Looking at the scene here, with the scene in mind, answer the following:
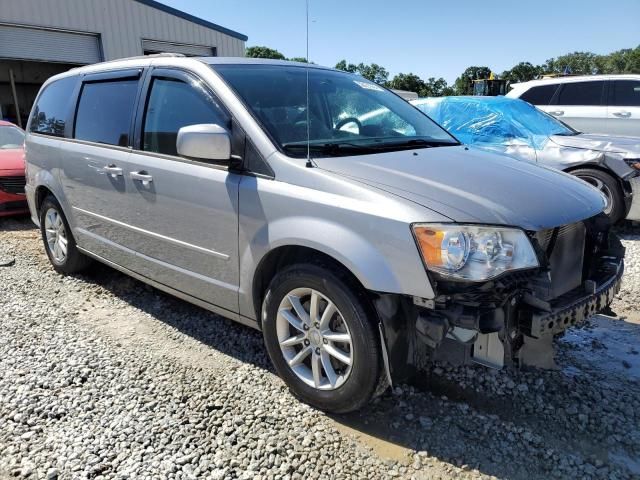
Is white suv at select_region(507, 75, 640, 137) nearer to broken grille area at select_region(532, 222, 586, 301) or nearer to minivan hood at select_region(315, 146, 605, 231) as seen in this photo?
minivan hood at select_region(315, 146, 605, 231)

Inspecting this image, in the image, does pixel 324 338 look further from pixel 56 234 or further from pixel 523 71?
pixel 523 71

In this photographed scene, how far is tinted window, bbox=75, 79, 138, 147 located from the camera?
368 cm

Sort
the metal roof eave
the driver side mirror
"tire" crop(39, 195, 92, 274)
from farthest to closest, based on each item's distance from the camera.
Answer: the metal roof eave < "tire" crop(39, 195, 92, 274) < the driver side mirror

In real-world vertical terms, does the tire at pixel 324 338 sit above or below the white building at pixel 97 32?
below

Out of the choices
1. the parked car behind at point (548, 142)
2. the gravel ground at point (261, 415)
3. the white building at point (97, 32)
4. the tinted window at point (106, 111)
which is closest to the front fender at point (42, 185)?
the tinted window at point (106, 111)

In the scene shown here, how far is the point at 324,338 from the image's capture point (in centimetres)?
261

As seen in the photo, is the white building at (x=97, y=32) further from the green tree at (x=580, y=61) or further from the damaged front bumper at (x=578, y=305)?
the green tree at (x=580, y=61)

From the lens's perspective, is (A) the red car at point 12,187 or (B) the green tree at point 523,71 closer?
(A) the red car at point 12,187

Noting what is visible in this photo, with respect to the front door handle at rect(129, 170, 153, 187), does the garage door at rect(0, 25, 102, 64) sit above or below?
above

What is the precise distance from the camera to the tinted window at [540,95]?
909 centimetres

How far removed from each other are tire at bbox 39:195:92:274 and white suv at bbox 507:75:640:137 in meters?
7.69

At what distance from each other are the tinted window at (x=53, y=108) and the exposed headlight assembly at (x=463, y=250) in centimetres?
364

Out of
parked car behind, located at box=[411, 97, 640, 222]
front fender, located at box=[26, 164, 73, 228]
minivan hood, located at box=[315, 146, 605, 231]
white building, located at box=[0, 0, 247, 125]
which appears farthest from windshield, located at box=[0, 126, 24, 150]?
minivan hood, located at box=[315, 146, 605, 231]

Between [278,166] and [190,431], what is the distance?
1411 millimetres
